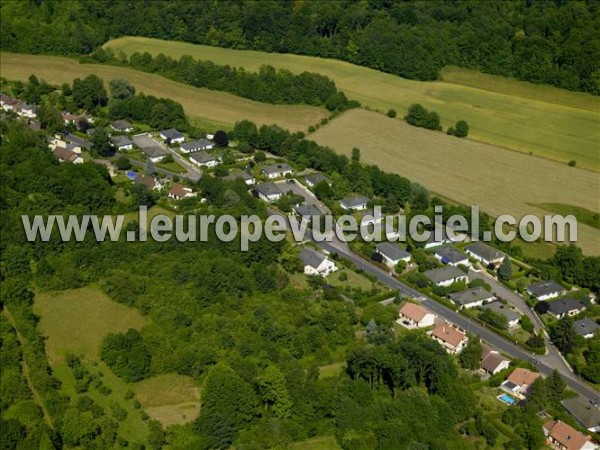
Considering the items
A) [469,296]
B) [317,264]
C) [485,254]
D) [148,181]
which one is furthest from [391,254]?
[148,181]

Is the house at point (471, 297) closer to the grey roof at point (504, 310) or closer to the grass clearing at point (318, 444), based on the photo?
the grey roof at point (504, 310)

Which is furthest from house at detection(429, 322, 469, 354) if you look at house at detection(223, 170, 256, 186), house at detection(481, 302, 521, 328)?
house at detection(223, 170, 256, 186)

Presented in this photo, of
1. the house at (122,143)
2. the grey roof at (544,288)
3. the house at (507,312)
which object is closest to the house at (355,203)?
the house at (507,312)

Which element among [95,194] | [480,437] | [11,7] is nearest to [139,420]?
[480,437]

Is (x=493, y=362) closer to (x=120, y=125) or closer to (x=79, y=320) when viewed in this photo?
(x=79, y=320)

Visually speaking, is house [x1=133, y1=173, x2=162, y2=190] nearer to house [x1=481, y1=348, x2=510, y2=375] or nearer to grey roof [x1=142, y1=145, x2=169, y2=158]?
grey roof [x1=142, y1=145, x2=169, y2=158]
